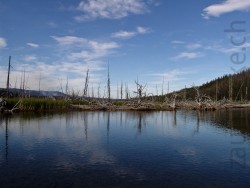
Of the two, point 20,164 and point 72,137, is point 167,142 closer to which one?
point 72,137

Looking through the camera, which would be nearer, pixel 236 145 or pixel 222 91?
pixel 236 145

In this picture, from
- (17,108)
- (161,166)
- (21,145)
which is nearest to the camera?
(161,166)

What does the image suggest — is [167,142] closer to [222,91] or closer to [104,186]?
[104,186]

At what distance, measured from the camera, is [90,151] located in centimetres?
2428

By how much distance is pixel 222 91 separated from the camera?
165 metres

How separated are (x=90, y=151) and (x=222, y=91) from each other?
150208mm

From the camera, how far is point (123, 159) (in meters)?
21.7

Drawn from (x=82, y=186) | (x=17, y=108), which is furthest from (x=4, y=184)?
(x=17, y=108)

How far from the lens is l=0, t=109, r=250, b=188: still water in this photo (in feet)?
55.5

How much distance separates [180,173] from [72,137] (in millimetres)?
15095

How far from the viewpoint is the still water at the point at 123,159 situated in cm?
1691

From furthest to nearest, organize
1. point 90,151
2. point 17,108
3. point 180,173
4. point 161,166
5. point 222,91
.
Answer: point 222,91 → point 17,108 → point 90,151 → point 161,166 → point 180,173

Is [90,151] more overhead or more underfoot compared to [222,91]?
more underfoot

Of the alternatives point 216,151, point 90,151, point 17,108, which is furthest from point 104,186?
point 17,108
